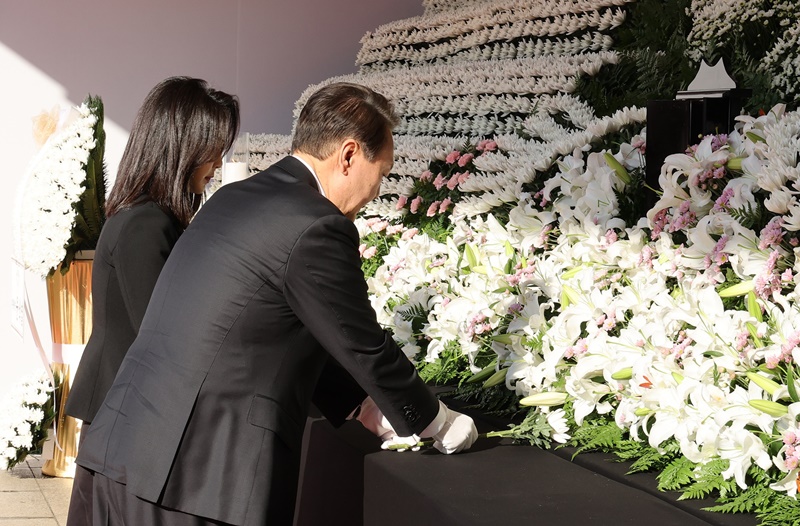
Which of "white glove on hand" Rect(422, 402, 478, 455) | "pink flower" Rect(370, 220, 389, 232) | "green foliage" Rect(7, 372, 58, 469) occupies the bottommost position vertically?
"green foliage" Rect(7, 372, 58, 469)

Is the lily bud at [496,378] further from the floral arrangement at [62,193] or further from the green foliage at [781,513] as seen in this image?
the floral arrangement at [62,193]

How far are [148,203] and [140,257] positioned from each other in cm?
14

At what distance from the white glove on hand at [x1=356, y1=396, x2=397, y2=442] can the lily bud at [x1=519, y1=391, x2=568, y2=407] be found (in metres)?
0.30

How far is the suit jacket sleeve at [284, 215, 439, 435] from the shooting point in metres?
1.64

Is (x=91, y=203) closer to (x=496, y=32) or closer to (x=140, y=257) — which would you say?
(x=496, y=32)

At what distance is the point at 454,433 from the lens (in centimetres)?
193

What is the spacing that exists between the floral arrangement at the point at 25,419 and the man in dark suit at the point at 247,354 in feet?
9.50

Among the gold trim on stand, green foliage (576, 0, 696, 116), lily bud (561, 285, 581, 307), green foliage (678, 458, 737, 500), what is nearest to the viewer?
green foliage (678, 458, 737, 500)

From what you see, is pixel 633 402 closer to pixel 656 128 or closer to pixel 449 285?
pixel 656 128

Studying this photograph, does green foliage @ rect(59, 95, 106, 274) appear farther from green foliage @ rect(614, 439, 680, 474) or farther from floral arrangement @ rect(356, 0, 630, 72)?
green foliage @ rect(614, 439, 680, 474)

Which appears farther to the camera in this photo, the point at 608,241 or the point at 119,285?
the point at 119,285

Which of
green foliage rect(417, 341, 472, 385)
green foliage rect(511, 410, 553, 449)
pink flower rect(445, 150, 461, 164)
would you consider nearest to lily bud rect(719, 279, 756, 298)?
green foliage rect(511, 410, 553, 449)

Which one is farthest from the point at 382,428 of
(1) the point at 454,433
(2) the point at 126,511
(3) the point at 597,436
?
(2) the point at 126,511

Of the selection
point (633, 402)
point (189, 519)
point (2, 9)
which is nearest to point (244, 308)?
point (189, 519)
